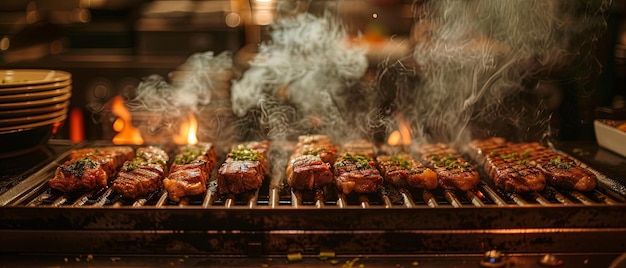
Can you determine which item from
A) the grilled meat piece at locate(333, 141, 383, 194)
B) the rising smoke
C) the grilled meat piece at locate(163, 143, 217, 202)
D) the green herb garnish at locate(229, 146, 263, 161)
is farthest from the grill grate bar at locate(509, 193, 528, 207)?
the grilled meat piece at locate(163, 143, 217, 202)

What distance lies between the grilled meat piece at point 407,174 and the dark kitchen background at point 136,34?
153 inches

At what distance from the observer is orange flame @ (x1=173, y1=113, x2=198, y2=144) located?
5.44 meters

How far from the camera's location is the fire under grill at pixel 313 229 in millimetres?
3373

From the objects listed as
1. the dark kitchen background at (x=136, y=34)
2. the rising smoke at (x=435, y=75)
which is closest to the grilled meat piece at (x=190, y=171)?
the rising smoke at (x=435, y=75)

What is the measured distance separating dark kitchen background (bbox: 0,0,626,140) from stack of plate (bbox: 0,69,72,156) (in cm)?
347

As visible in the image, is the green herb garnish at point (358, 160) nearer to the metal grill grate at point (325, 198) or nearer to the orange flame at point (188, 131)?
the metal grill grate at point (325, 198)

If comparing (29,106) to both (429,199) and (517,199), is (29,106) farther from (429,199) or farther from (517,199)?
(517,199)

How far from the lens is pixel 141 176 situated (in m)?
3.91

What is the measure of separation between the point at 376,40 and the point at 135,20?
12.9ft

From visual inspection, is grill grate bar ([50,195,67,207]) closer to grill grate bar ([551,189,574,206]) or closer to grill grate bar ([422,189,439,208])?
grill grate bar ([422,189,439,208])

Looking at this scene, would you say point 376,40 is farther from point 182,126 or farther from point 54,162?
point 54,162

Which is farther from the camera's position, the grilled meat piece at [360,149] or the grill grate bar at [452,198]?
the grilled meat piece at [360,149]

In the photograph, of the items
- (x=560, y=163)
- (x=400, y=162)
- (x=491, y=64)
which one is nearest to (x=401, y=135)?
(x=491, y=64)

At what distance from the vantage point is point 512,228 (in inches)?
134
